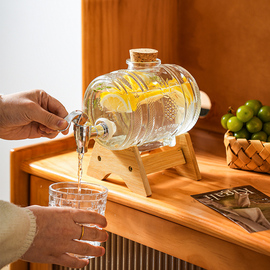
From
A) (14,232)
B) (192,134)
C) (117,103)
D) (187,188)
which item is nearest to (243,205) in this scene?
(187,188)

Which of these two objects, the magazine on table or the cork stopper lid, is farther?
the cork stopper lid

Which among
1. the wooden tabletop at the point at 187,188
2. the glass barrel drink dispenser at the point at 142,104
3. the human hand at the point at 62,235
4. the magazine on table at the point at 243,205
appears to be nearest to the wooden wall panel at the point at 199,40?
the wooden tabletop at the point at 187,188

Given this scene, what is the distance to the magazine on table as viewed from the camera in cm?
118

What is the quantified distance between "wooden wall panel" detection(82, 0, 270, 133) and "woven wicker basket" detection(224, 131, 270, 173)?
414 mm

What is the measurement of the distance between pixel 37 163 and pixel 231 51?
33.4 inches

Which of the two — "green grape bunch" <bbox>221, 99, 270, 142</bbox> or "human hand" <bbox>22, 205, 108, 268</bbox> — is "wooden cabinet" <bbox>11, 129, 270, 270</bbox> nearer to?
"green grape bunch" <bbox>221, 99, 270, 142</bbox>

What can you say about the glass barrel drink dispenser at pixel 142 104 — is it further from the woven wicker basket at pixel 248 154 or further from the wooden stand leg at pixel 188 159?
the woven wicker basket at pixel 248 154

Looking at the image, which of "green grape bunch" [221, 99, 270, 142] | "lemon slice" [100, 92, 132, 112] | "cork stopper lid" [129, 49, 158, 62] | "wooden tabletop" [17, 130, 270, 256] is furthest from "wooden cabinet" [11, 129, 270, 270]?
"cork stopper lid" [129, 49, 158, 62]

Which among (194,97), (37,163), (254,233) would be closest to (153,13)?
(194,97)

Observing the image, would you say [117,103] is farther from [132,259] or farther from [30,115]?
[132,259]

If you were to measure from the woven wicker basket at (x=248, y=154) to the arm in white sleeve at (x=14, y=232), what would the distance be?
2.33 ft

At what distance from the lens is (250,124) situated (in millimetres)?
1536

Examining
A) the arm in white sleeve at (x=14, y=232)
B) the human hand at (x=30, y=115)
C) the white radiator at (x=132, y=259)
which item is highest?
the human hand at (x=30, y=115)

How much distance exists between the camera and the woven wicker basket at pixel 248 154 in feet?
4.84
